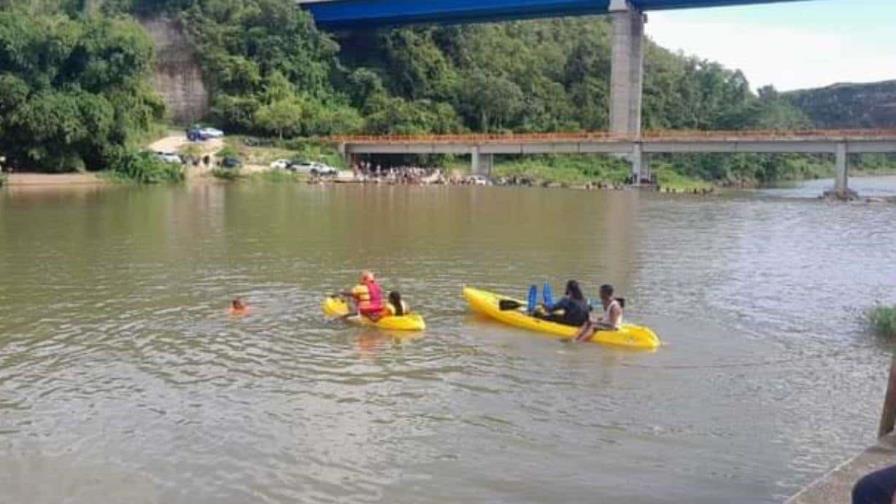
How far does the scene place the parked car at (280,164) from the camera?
7424cm

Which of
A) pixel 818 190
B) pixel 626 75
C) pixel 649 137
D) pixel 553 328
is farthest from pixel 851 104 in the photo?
pixel 553 328

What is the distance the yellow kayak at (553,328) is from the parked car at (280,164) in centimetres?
5799

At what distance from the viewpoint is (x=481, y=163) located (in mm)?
83375

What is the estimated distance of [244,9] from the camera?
9156 cm

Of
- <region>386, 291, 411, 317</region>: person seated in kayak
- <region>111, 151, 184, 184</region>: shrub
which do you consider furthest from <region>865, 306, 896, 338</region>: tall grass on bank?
<region>111, 151, 184, 184</region>: shrub

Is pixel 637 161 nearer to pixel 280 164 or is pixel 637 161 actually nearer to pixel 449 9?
pixel 449 9

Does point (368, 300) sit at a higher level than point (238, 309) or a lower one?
higher

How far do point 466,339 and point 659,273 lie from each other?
9.80m

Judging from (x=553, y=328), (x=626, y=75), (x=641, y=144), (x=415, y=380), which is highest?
(x=626, y=75)

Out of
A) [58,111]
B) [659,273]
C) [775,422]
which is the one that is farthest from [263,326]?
[58,111]

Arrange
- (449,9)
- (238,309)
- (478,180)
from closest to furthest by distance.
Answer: (238,309), (478,180), (449,9)

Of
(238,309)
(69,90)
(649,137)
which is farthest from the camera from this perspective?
(649,137)

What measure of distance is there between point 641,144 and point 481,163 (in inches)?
593

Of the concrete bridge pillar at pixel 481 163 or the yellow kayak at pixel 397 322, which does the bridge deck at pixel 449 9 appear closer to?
the concrete bridge pillar at pixel 481 163
